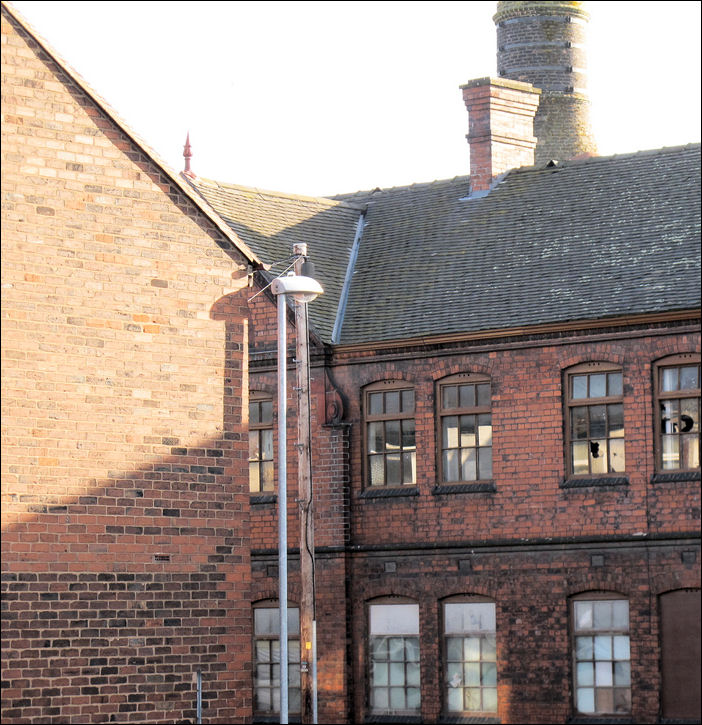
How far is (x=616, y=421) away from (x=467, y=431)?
→ 2845 mm

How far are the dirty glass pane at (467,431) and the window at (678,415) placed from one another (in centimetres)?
348

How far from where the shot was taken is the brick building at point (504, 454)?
95.8ft

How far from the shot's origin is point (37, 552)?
1741 cm

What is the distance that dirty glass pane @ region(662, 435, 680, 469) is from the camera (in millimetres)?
29250

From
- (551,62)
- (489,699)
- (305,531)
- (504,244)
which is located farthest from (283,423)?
(551,62)

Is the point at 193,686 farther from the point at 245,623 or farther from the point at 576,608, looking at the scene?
the point at 576,608

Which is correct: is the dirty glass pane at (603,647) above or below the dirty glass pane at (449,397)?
below

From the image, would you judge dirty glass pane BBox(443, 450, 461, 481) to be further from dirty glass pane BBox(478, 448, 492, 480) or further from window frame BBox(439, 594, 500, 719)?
window frame BBox(439, 594, 500, 719)

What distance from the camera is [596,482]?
2975cm

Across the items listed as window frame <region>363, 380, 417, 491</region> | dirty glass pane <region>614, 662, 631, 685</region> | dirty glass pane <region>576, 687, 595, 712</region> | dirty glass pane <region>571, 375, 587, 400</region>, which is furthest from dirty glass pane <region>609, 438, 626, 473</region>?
window frame <region>363, 380, 417, 491</region>

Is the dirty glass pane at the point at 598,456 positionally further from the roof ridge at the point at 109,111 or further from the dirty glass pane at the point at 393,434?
the roof ridge at the point at 109,111

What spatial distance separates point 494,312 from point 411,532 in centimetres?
415

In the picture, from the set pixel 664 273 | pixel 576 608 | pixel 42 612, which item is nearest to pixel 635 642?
pixel 576 608

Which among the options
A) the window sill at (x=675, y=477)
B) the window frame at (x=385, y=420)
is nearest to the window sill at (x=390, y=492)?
the window frame at (x=385, y=420)
